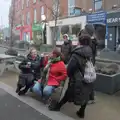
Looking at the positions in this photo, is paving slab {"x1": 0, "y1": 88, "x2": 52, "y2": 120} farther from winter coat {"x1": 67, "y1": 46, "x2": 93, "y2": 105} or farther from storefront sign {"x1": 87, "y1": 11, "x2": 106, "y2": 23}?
storefront sign {"x1": 87, "y1": 11, "x2": 106, "y2": 23}

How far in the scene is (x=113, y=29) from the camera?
18.5 metres

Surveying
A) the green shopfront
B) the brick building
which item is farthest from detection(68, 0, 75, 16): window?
the green shopfront

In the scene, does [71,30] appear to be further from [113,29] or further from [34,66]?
[34,66]

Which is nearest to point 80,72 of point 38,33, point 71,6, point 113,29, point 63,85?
point 63,85

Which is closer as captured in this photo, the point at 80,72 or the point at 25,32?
the point at 80,72

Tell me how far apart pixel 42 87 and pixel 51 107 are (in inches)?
22.6

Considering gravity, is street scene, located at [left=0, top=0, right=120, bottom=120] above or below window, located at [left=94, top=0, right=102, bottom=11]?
below

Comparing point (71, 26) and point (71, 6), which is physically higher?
point (71, 6)

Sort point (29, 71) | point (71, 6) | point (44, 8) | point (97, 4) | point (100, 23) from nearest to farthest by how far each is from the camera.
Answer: point (29, 71), point (100, 23), point (97, 4), point (71, 6), point (44, 8)

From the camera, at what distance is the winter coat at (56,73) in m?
4.93

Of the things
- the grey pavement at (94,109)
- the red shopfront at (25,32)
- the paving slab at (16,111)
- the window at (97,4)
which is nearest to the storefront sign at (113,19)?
the window at (97,4)

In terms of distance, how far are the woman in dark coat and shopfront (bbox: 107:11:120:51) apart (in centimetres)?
1341

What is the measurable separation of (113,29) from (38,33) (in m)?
14.0

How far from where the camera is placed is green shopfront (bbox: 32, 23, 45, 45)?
28656 millimetres
